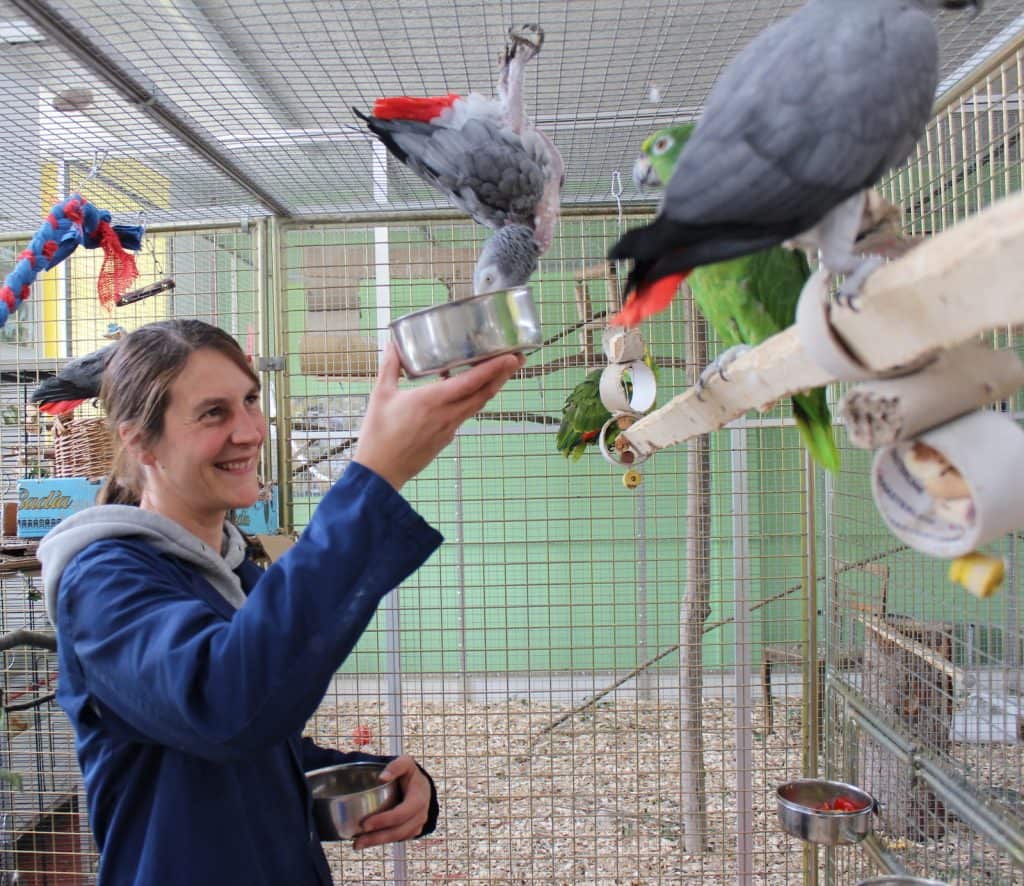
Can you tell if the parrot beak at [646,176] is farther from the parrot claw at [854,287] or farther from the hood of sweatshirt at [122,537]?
the hood of sweatshirt at [122,537]

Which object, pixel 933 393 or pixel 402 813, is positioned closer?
pixel 933 393

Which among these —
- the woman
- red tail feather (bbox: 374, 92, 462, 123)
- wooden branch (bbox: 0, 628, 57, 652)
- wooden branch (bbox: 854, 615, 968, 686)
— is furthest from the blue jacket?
wooden branch (bbox: 854, 615, 968, 686)

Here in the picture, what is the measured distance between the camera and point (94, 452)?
1.77m

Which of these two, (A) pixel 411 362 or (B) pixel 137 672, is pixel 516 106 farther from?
(B) pixel 137 672

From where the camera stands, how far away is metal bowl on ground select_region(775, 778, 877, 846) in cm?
165

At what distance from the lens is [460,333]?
751 mm

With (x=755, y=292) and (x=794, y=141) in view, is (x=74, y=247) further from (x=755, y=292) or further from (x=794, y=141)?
(x=794, y=141)

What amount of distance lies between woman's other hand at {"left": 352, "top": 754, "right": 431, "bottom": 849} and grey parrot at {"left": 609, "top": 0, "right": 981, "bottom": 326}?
2.81 ft

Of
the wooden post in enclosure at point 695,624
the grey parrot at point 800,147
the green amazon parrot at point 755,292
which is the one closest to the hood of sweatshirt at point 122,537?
the grey parrot at point 800,147

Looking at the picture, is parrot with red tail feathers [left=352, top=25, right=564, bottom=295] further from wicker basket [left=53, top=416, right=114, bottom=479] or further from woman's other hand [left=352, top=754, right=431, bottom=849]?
wicker basket [left=53, top=416, right=114, bottom=479]

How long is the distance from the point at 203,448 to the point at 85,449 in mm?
1016

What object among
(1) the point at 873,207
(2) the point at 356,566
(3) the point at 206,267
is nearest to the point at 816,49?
(1) the point at 873,207

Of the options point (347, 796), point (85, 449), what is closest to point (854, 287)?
point (347, 796)

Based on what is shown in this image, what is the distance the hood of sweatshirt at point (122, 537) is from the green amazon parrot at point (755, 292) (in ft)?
2.29
